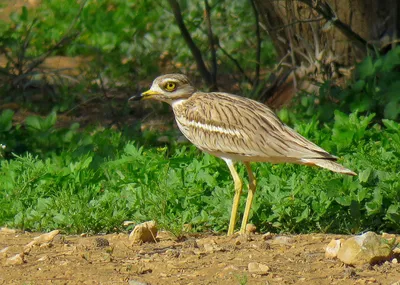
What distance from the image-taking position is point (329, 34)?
9172 millimetres

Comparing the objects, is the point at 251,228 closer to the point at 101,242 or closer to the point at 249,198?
the point at 249,198

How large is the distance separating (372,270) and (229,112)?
1.88 m

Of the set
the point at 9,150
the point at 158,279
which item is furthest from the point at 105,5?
the point at 158,279

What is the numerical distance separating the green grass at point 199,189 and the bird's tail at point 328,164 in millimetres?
315

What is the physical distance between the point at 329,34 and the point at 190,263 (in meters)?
4.56

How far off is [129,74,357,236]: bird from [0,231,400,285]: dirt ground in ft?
1.53

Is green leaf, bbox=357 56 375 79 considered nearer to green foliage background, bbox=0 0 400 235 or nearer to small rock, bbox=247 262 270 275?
green foliage background, bbox=0 0 400 235

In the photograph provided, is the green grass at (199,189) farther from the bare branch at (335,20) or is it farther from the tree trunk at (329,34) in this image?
the tree trunk at (329,34)

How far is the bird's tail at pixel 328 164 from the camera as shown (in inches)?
221

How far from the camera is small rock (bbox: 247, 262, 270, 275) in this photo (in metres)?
4.87

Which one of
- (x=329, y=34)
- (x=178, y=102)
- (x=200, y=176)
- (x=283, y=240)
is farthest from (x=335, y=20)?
(x=283, y=240)

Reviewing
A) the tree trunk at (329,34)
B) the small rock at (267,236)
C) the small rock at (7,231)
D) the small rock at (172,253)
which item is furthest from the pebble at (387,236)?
the tree trunk at (329,34)

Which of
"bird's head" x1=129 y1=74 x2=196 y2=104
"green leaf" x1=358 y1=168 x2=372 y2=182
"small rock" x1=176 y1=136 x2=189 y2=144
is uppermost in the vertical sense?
"bird's head" x1=129 y1=74 x2=196 y2=104

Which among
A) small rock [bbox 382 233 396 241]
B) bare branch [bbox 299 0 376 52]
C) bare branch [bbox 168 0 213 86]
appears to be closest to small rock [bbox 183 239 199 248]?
small rock [bbox 382 233 396 241]
